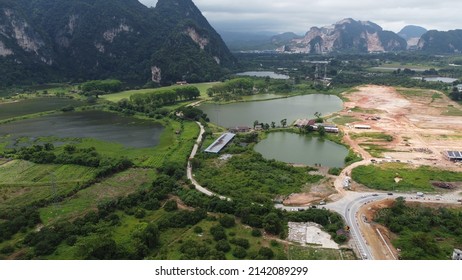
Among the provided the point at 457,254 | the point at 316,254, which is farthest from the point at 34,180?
the point at 457,254

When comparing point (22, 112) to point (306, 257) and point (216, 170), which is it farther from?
point (306, 257)

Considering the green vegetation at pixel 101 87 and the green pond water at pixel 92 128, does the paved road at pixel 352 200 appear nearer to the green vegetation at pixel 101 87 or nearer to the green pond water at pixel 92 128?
the green pond water at pixel 92 128

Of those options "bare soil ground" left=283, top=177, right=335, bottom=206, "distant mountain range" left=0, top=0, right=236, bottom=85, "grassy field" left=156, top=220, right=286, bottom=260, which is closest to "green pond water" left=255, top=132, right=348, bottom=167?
"bare soil ground" left=283, top=177, right=335, bottom=206

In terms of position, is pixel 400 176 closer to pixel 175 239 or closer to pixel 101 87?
pixel 175 239

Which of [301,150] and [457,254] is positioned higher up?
[457,254]

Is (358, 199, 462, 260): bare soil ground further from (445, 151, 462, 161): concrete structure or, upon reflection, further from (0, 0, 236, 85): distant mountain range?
(0, 0, 236, 85): distant mountain range

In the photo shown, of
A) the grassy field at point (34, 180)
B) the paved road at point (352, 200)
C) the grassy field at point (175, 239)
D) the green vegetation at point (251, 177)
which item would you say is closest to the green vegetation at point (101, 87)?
the grassy field at point (34, 180)
